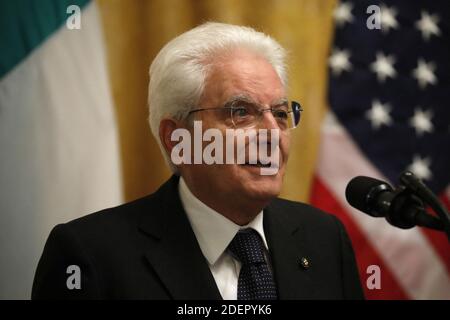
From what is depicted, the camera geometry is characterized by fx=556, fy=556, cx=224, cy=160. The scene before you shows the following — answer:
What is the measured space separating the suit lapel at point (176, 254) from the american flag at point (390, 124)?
32.1 inches

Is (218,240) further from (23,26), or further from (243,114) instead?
(23,26)

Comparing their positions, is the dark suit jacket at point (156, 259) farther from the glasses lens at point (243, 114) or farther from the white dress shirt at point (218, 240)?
the glasses lens at point (243, 114)

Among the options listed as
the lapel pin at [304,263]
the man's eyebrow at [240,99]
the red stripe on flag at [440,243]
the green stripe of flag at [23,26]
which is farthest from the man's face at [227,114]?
the red stripe on flag at [440,243]

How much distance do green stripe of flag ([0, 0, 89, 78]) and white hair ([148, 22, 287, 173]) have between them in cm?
49

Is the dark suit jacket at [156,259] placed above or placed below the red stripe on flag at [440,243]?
above

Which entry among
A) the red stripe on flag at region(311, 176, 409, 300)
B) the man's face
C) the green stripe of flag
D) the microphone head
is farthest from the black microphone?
the green stripe of flag

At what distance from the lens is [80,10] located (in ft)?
6.15

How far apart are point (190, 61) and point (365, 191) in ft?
1.98

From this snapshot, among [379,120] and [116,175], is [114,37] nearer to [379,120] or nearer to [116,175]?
[116,175]

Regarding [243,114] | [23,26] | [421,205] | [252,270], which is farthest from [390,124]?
[23,26]

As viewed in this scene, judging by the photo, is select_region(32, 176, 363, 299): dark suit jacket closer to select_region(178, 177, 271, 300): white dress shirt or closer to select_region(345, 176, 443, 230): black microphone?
select_region(178, 177, 271, 300): white dress shirt

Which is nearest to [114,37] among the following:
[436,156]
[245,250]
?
[245,250]

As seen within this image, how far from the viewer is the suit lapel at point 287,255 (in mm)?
1487
